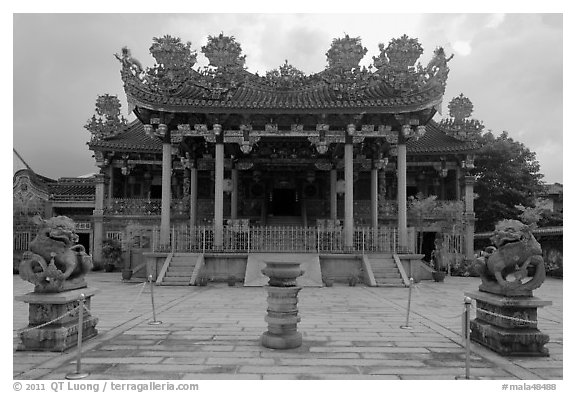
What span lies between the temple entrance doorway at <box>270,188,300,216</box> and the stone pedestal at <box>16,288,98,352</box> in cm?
1767

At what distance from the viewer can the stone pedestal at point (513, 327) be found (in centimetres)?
601

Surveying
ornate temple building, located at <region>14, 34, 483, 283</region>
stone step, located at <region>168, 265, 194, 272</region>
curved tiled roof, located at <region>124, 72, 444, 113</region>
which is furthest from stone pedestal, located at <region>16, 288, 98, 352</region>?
curved tiled roof, located at <region>124, 72, 444, 113</region>

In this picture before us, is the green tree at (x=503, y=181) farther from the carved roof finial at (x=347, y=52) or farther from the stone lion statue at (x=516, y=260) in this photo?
the stone lion statue at (x=516, y=260)

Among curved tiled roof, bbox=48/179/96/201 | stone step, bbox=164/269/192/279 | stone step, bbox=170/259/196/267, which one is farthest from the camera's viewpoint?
curved tiled roof, bbox=48/179/96/201

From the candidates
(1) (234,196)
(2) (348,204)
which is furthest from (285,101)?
(1) (234,196)

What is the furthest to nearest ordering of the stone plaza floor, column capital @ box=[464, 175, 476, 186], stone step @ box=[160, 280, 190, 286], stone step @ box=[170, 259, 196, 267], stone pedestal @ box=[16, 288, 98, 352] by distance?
column capital @ box=[464, 175, 476, 186], stone step @ box=[170, 259, 196, 267], stone step @ box=[160, 280, 190, 286], stone pedestal @ box=[16, 288, 98, 352], the stone plaza floor

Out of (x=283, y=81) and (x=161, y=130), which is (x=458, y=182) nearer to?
(x=283, y=81)

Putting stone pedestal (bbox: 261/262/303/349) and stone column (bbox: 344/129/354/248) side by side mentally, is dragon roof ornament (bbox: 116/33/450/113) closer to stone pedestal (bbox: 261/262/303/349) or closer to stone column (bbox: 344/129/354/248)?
stone column (bbox: 344/129/354/248)

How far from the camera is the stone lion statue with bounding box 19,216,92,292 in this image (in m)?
6.49

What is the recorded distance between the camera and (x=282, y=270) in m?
6.53

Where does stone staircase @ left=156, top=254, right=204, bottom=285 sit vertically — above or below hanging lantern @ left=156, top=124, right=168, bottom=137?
below

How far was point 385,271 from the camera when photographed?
15.5 meters

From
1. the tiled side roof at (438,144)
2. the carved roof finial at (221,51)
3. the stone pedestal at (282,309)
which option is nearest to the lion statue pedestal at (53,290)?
the stone pedestal at (282,309)

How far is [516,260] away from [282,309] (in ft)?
11.1
